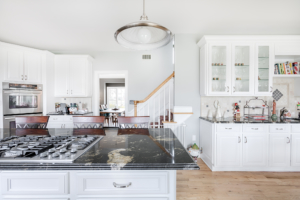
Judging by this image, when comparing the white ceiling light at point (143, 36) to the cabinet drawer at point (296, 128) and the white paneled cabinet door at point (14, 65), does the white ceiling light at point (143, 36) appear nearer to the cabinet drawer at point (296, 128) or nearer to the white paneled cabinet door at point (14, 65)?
the cabinet drawer at point (296, 128)

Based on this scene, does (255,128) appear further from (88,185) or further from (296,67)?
(88,185)

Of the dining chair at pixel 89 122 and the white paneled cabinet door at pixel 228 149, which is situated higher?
the dining chair at pixel 89 122

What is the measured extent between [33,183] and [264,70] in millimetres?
3659

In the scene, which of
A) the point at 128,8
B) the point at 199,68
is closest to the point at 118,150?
the point at 128,8

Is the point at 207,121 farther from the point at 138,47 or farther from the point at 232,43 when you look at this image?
the point at 138,47

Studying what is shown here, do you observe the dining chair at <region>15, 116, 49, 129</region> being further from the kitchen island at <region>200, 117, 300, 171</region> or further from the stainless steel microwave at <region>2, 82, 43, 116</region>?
the kitchen island at <region>200, 117, 300, 171</region>

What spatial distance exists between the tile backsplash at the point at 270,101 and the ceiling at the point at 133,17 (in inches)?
40.6

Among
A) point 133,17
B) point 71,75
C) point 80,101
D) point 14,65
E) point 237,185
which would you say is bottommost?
point 237,185

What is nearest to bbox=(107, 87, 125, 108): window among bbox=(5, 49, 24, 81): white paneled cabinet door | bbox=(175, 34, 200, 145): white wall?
bbox=(5, 49, 24, 81): white paneled cabinet door

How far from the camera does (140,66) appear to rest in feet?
16.1

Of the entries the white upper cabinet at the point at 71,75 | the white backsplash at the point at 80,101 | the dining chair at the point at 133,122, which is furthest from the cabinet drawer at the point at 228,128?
the white backsplash at the point at 80,101

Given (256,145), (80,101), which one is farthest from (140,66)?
(256,145)

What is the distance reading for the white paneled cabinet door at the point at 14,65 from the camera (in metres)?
3.59

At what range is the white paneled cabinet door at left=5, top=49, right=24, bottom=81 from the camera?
11.8 ft
